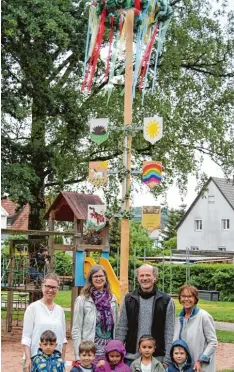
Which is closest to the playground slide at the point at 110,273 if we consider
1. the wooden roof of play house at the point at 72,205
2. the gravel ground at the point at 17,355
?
the wooden roof of play house at the point at 72,205

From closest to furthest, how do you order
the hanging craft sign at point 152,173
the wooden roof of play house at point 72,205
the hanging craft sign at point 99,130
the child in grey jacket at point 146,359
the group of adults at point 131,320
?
1. the child in grey jacket at point 146,359
2. the group of adults at point 131,320
3. the hanging craft sign at point 152,173
4. the hanging craft sign at point 99,130
5. the wooden roof of play house at point 72,205

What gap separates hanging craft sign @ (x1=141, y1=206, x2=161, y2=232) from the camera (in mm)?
7016

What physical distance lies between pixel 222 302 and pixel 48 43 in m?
15.8

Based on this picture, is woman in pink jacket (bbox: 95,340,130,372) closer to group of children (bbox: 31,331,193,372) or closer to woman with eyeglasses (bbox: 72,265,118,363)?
group of children (bbox: 31,331,193,372)

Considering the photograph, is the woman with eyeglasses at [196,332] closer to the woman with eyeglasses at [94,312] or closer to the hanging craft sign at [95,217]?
the woman with eyeglasses at [94,312]

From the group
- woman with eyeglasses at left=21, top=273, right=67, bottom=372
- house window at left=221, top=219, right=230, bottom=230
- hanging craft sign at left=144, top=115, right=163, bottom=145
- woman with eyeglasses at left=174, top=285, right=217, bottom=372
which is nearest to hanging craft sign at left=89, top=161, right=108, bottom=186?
hanging craft sign at left=144, top=115, right=163, bottom=145

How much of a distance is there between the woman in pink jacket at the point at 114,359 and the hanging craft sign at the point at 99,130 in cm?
280

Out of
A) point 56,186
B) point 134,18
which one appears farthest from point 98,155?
point 134,18

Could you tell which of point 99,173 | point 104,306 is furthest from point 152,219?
point 104,306

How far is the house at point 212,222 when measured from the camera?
144ft

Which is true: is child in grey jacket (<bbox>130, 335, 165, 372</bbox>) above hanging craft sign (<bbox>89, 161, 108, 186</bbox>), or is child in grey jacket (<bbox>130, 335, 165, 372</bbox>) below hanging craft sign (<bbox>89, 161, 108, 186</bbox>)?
below

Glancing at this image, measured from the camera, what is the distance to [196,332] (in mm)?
5355

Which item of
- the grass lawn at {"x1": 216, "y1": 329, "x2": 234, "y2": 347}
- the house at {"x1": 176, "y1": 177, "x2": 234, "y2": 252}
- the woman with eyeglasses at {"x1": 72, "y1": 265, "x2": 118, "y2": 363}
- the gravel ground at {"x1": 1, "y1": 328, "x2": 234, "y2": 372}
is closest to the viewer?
the woman with eyeglasses at {"x1": 72, "y1": 265, "x2": 118, "y2": 363}

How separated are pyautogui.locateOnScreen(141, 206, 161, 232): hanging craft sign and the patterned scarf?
1.64m
